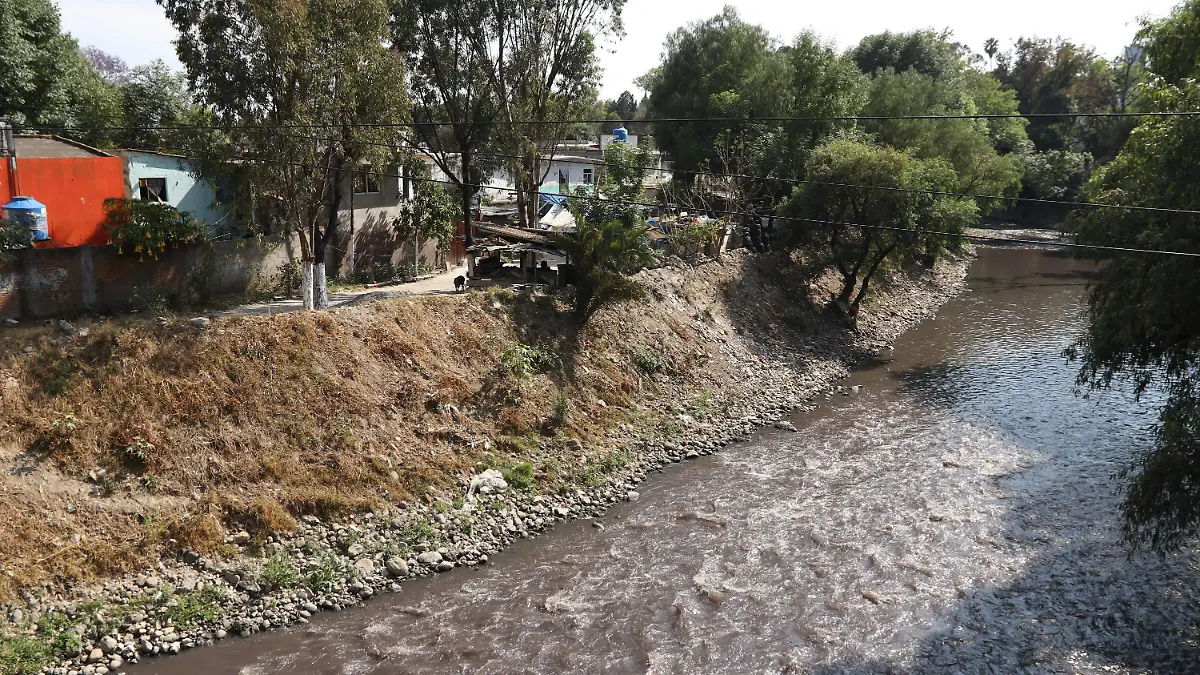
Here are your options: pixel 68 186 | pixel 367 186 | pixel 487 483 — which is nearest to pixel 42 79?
pixel 367 186

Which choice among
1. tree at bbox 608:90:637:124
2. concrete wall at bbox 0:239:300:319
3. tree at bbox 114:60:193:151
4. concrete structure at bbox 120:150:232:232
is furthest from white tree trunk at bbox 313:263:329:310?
tree at bbox 608:90:637:124

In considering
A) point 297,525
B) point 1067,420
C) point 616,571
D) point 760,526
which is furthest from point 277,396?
point 1067,420

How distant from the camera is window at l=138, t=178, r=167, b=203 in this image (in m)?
24.8

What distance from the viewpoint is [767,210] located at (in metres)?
36.2

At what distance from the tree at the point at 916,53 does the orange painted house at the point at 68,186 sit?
55120 mm

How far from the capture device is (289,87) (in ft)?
61.6

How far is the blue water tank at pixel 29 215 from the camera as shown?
63.9ft

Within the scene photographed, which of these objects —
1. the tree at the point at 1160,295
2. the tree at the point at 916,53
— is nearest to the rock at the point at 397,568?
the tree at the point at 1160,295

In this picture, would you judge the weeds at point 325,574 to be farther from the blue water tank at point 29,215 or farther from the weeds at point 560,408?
the blue water tank at point 29,215

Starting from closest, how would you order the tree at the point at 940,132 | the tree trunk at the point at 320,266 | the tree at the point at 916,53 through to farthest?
the tree trunk at the point at 320,266, the tree at the point at 940,132, the tree at the point at 916,53

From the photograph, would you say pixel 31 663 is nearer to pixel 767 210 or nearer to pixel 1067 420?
pixel 1067 420

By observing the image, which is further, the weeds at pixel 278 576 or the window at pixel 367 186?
the window at pixel 367 186

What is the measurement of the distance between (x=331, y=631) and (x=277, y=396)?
5982mm

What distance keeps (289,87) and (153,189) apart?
9424mm
